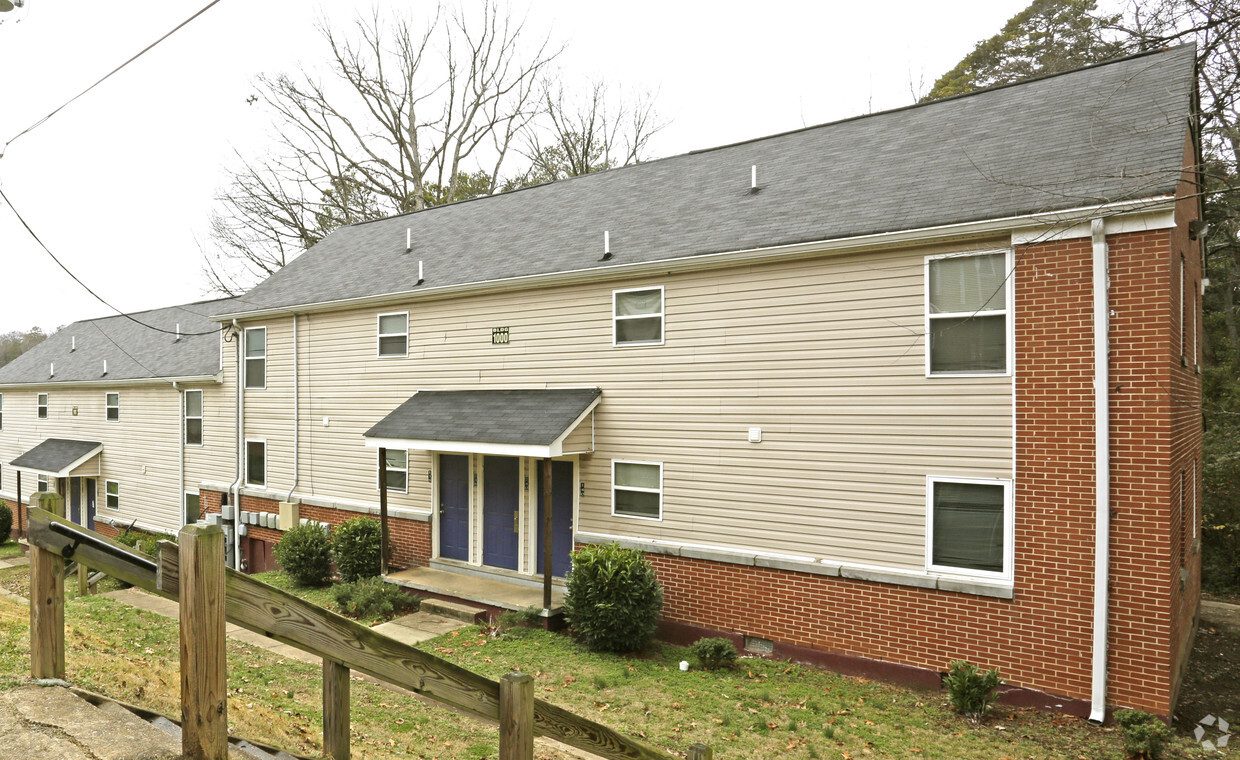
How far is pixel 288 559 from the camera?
13.7 metres

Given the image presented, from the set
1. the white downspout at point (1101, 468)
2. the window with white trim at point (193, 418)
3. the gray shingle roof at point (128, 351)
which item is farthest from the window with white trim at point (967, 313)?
the window with white trim at point (193, 418)

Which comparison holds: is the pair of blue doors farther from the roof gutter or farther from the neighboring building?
the neighboring building

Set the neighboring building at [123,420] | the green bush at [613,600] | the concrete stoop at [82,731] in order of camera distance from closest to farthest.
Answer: the concrete stoop at [82,731] → the green bush at [613,600] → the neighboring building at [123,420]

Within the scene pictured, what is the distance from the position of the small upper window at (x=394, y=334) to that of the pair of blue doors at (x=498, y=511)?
8.07 feet

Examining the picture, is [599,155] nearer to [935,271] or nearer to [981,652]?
[935,271]

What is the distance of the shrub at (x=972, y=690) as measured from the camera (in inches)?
310

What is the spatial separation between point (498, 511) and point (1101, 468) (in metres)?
9.21

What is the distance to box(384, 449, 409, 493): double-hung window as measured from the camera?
46.5 feet

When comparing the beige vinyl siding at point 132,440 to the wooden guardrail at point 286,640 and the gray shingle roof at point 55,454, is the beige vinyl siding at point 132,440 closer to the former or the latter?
the gray shingle roof at point 55,454

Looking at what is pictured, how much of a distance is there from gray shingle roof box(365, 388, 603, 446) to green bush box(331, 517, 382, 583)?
1954mm

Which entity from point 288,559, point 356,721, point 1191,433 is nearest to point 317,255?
point 288,559

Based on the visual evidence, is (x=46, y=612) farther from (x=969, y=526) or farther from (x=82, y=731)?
(x=969, y=526)

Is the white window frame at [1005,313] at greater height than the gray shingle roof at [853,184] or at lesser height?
lesser

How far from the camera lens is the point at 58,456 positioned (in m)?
24.3
